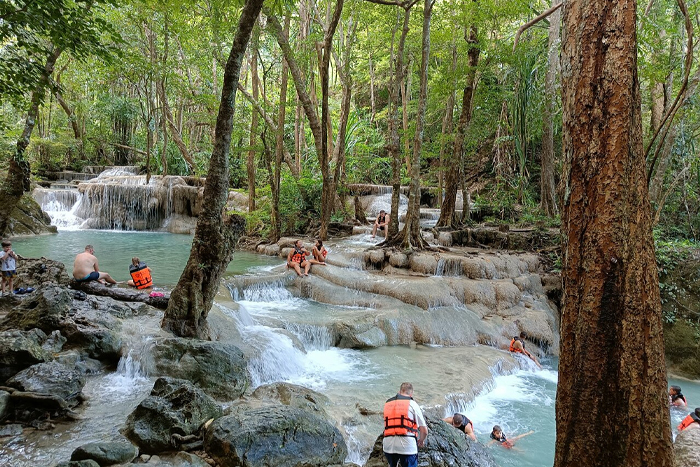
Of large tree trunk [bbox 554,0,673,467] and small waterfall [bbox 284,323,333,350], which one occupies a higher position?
large tree trunk [bbox 554,0,673,467]

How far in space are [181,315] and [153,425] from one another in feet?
6.94

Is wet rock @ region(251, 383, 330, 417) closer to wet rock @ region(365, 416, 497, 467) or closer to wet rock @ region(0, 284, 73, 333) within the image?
wet rock @ region(365, 416, 497, 467)

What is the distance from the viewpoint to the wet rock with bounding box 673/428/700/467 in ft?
9.82

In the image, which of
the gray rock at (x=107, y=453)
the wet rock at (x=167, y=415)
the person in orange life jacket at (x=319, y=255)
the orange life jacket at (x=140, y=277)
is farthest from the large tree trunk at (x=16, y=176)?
the gray rock at (x=107, y=453)

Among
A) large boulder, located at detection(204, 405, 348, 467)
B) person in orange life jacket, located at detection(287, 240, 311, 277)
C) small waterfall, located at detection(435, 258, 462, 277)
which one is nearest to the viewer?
large boulder, located at detection(204, 405, 348, 467)

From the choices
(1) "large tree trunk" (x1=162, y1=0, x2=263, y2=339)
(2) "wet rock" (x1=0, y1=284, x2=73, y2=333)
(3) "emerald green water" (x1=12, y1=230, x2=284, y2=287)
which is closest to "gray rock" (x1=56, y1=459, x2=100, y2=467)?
(1) "large tree trunk" (x1=162, y1=0, x2=263, y2=339)

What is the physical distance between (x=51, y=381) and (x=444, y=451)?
4.38 meters

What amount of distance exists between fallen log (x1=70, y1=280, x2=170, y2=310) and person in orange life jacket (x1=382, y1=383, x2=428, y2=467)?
516 centimetres

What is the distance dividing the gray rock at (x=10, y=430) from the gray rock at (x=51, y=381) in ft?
1.16

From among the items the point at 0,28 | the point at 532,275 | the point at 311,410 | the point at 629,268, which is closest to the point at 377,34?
the point at 532,275

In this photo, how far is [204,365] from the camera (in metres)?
5.50

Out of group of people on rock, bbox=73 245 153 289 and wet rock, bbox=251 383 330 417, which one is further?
group of people on rock, bbox=73 245 153 289

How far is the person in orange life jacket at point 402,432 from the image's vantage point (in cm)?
380

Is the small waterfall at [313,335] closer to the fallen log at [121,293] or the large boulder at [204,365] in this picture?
the large boulder at [204,365]
